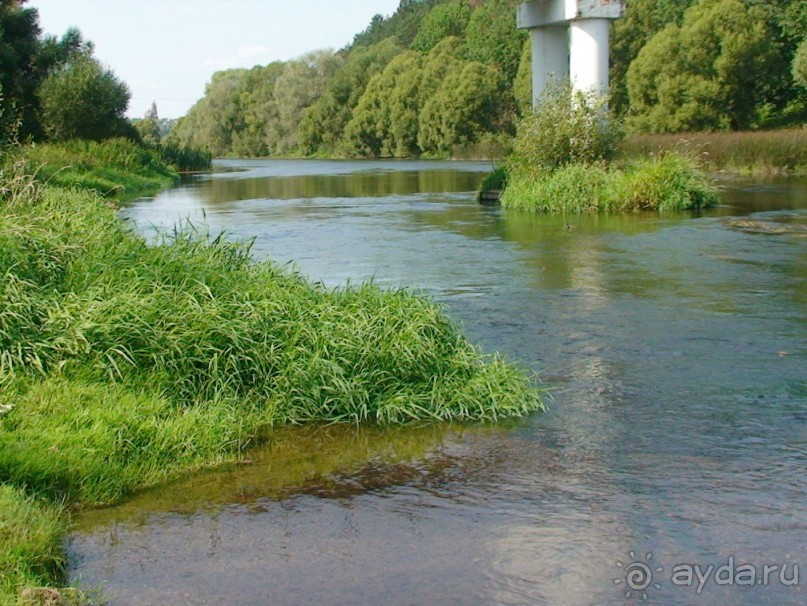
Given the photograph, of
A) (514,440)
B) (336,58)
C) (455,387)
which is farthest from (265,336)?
(336,58)

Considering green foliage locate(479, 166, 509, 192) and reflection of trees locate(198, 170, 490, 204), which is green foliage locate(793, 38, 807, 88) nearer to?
reflection of trees locate(198, 170, 490, 204)

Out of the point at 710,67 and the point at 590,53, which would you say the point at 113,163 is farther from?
the point at 710,67

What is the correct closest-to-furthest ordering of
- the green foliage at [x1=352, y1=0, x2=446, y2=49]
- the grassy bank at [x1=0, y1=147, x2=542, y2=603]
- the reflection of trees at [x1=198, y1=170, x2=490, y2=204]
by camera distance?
the grassy bank at [x1=0, y1=147, x2=542, y2=603] → the reflection of trees at [x1=198, y1=170, x2=490, y2=204] → the green foliage at [x1=352, y1=0, x2=446, y2=49]

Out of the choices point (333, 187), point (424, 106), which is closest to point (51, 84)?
point (333, 187)

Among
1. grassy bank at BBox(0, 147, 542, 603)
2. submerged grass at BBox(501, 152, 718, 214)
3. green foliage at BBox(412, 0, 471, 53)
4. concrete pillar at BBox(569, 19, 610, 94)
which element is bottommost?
grassy bank at BBox(0, 147, 542, 603)

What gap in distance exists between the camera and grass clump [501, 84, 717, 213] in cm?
2359

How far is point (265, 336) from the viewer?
775cm

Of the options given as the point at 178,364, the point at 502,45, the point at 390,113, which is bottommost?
the point at 178,364

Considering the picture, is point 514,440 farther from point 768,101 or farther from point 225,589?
point 768,101

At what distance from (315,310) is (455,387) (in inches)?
53.8

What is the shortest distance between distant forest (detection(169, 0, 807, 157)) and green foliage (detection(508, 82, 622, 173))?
1406mm

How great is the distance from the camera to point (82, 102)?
4372cm

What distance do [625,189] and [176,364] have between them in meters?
17.8

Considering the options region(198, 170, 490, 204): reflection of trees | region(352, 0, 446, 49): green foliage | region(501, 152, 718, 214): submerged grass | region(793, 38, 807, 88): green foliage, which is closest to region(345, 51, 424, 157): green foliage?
region(793, 38, 807, 88): green foliage
